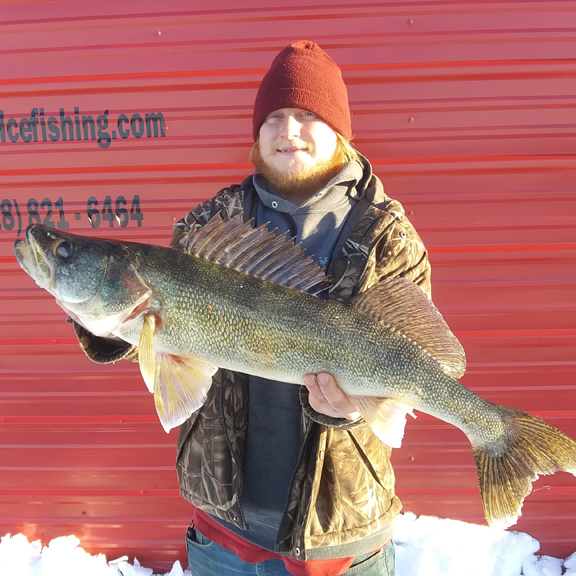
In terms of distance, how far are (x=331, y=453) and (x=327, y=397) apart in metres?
0.33

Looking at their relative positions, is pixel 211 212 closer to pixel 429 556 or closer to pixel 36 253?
pixel 36 253

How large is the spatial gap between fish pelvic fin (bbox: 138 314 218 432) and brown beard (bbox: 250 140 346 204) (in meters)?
0.83

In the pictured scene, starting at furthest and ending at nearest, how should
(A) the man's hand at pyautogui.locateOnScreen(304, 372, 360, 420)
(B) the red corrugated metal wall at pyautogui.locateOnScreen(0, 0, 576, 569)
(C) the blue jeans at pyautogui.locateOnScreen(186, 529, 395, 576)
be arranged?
(B) the red corrugated metal wall at pyautogui.locateOnScreen(0, 0, 576, 569) → (C) the blue jeans at pyautogui.locateOnScreen(186, 529, 395, 576) → (A) the man's hand at pyautogui.locateOnScreen(304, 372, 360, 420)

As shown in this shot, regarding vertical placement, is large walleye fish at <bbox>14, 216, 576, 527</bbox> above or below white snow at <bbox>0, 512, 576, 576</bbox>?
above

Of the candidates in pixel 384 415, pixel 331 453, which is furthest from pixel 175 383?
pixel 384 415

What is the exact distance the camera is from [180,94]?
3326 mm

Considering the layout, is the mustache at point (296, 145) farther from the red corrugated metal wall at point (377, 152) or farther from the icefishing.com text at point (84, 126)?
the icefishing.com text at point (84, 126)

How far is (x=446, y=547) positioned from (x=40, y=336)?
335 cm

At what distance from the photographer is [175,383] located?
183cm

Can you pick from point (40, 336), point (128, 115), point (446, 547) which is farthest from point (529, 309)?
point (40, 336)

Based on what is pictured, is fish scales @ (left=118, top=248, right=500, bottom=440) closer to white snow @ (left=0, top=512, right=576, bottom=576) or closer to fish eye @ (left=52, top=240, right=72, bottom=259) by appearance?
fish eye @ (left=52, top=240, right=72, bottom=259)

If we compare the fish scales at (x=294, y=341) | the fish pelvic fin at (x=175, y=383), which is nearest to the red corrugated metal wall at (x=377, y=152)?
the fish scales at (x=294, y=341)

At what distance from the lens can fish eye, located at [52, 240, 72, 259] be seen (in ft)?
5.95

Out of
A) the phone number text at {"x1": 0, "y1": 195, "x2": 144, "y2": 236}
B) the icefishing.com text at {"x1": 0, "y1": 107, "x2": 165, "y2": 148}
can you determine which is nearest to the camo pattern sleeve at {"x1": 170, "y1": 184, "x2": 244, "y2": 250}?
the phone number text at {"x1": 0, "y1": 195, "x2": 144, "y2": 236}
